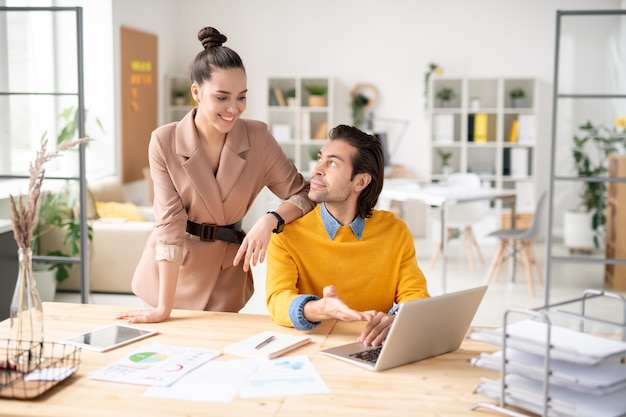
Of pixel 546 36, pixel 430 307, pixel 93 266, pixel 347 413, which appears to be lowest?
pixel 93 266

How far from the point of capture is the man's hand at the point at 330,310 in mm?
1896

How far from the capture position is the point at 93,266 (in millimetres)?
5730

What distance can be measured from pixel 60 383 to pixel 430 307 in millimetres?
861

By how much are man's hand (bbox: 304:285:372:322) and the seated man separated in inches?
7.7

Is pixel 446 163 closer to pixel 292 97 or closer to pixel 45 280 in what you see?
pixel 292 97

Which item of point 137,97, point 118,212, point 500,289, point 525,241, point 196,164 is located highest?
point 137,97

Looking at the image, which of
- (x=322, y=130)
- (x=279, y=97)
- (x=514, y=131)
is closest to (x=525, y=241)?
(x=514, y=131)

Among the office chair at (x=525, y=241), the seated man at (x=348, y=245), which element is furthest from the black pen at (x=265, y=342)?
the office chair at (x=525, y=241)

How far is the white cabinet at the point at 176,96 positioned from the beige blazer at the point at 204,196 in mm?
6348

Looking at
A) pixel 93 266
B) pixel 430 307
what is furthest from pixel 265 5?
pixel 430 307

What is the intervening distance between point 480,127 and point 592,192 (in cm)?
289

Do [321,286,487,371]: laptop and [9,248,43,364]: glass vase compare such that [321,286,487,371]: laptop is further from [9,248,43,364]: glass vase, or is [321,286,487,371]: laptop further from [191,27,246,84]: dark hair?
[191,27,246,84]: dark hair

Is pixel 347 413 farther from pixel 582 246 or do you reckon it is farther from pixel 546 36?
pixel 546 36

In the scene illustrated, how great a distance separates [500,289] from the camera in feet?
20.4
